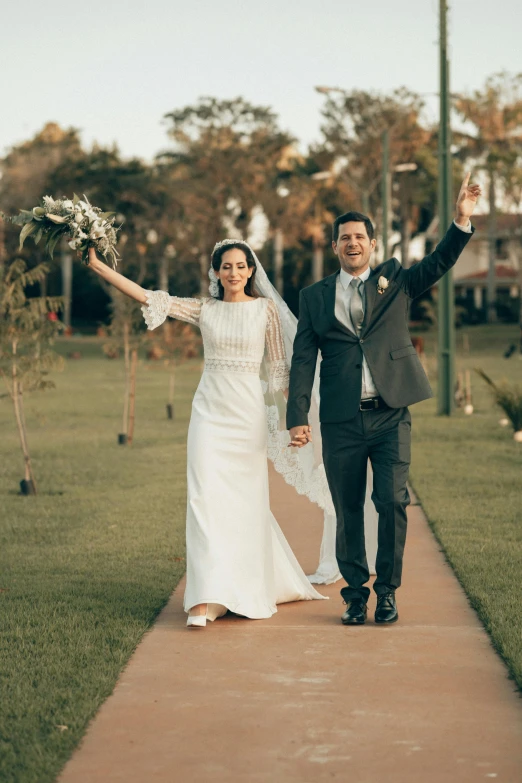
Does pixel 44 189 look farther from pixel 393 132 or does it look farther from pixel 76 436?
pixel 76 436

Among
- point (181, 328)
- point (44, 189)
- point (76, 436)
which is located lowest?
point (76, 436)

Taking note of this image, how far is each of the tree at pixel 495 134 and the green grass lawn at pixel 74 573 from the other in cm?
4601

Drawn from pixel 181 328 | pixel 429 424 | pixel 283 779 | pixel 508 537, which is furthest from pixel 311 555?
pixel 181 328

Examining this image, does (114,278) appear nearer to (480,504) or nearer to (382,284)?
(382,284)

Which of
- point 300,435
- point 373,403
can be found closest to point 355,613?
point 300,435

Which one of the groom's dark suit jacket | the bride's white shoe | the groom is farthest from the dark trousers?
the bride's white shoe

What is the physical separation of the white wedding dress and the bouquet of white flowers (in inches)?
18.5

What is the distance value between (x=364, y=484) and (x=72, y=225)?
213 centimetres

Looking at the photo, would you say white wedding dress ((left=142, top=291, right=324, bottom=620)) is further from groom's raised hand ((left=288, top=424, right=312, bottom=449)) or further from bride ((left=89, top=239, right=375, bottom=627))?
groom's raised hand ((left=288, top=424, right=312, bottom=449))

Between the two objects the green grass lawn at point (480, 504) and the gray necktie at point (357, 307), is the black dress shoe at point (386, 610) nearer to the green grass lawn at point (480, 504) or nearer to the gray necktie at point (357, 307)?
the green grass lawn at point (480, 504)

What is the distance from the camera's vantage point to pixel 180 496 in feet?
40.6

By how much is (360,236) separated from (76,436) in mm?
→ 13816

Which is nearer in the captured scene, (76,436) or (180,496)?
(180,496)

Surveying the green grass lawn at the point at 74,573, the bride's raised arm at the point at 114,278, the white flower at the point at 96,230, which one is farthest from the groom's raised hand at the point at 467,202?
the green grass lawn at the point at 74,573
